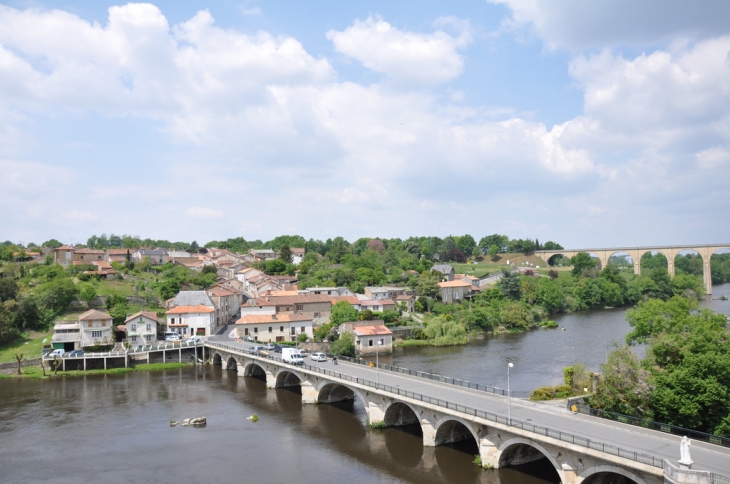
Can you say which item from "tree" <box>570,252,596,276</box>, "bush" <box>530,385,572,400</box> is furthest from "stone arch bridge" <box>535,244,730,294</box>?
"bush" <box>530,385,572,400</box>

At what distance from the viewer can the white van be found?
5472 centimetres

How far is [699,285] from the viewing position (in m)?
141

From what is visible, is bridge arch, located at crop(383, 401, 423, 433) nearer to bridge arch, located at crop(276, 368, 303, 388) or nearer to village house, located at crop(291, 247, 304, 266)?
bridge arch, located at crop(276, 368, 303, 388)

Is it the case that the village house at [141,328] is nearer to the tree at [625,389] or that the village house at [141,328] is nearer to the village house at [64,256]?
the village house at [64,256]

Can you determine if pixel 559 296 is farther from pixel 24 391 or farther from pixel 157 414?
pixel 24 391

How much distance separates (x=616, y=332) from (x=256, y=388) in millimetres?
59913

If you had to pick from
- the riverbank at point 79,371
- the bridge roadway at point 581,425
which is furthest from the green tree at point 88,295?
the bridge roadway at point 581,425

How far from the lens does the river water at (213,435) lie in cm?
3447

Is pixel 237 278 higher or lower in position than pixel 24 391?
higher

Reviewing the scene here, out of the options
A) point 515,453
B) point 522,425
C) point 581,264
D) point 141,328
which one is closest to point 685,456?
point 522,425

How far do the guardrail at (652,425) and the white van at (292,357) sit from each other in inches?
1091

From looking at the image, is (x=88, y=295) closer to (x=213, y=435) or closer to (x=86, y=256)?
(x=86, y=256)

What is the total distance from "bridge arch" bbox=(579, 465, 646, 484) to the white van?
32.2 m

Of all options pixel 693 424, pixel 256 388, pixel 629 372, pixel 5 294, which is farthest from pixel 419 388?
pixel 5 294
